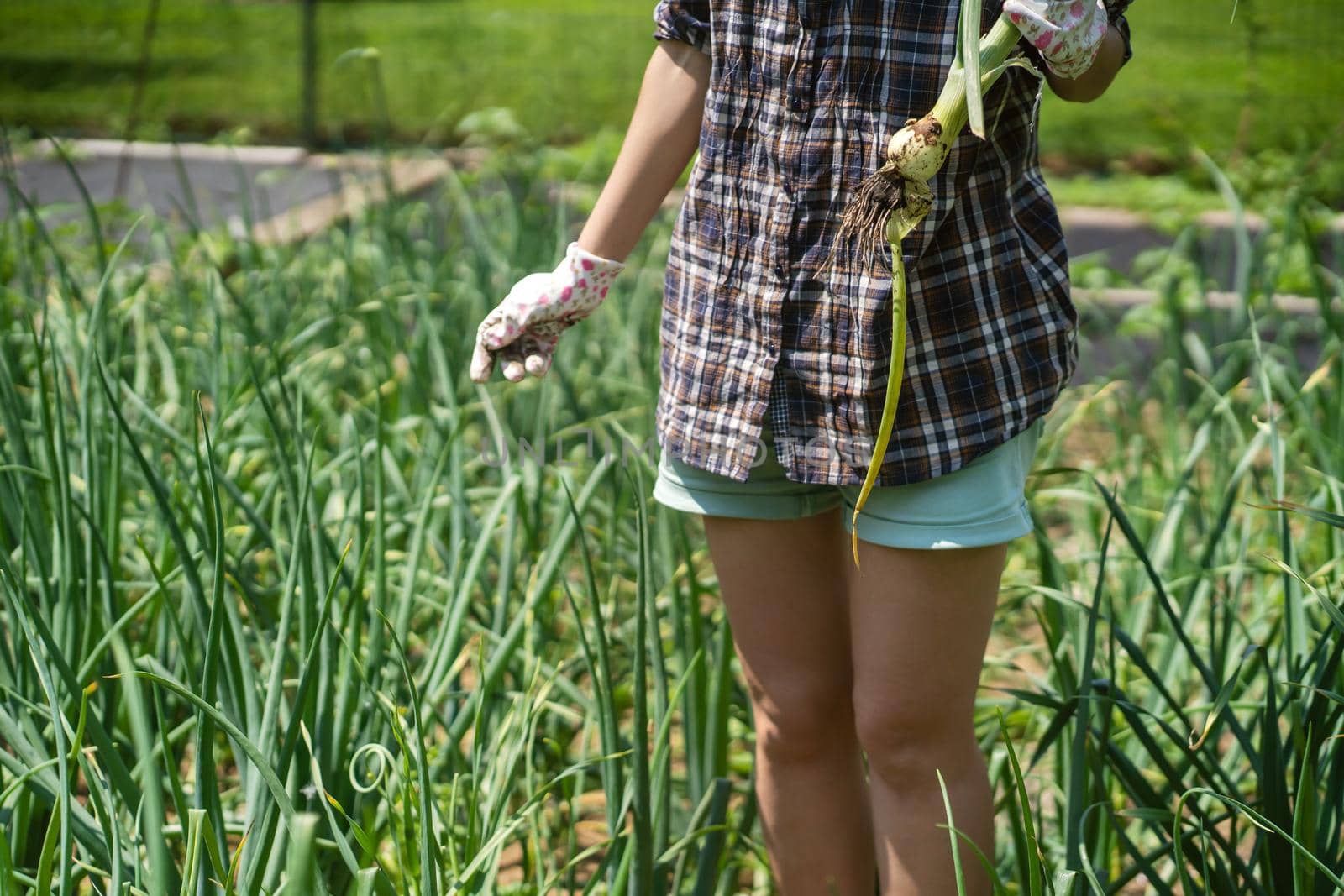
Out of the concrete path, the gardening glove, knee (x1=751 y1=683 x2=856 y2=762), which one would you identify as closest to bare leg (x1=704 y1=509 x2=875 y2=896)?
knee (x1=751 y1=683 x2=856 y2=762)

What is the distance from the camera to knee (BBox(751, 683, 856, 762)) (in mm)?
1375

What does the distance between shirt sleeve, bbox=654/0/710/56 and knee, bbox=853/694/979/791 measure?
649mm

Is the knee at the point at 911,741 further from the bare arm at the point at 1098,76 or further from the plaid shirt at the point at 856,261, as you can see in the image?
the bare arm at the point at 1098,76

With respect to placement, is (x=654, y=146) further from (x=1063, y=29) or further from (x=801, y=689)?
(x=801, y=689)

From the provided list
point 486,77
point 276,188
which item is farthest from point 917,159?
point 486,77

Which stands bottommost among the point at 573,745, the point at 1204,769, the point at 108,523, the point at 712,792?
the point at 573,745

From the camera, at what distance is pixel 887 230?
105cm

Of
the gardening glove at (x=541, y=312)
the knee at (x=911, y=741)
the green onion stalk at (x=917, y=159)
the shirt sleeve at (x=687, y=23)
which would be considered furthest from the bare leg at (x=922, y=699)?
the shirt sleeve at (x=687, y=23)

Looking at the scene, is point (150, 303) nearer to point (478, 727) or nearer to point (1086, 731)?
point (478, 727)

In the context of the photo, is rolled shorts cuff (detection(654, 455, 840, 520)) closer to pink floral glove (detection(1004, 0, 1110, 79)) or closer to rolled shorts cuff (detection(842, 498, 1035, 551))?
Answer: rolled shorts cuff (detection(842, 498, 1035, 551))

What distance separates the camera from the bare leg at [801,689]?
53.3 inches

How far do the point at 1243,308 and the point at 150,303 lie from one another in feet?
6.94

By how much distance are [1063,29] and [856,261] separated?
254 mm

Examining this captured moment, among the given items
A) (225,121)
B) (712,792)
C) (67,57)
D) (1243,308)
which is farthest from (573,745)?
(67,57)
